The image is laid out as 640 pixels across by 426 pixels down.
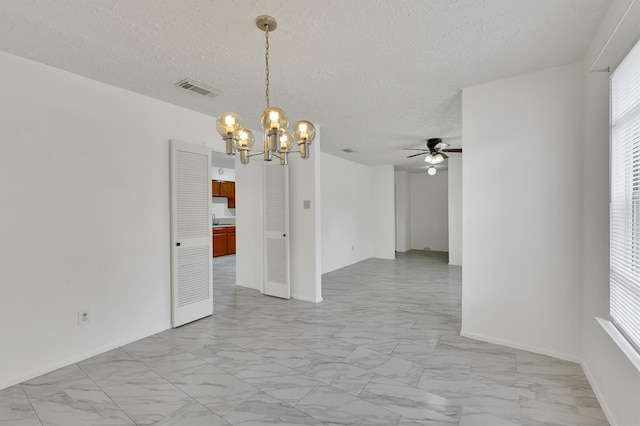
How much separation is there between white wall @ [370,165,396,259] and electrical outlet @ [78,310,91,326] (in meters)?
6.82

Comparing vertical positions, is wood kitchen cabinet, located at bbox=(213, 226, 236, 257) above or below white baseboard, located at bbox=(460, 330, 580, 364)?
above

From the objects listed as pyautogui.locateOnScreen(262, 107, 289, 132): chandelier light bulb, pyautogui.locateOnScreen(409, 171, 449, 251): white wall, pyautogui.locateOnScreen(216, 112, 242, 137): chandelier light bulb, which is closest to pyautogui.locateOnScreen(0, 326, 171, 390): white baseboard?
pyautogui.locateOnScreen(216, 112, 242, 137): chandelier light bulb

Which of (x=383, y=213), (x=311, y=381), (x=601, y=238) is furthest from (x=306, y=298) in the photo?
(x=383, y=213)

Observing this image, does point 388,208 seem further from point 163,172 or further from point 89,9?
point 89,9

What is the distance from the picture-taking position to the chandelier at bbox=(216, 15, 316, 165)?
6.35ft

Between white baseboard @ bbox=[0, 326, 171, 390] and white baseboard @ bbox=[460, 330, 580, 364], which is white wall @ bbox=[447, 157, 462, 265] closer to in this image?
white baseboard @ bbox=[460, 330, 580, 364]

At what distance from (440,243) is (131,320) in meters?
8.88

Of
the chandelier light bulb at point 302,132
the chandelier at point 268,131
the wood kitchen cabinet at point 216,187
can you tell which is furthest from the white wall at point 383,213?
the chandelier light bulb at point 302,132

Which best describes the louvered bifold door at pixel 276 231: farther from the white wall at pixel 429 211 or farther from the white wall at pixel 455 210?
the white wall at pixel 429 211

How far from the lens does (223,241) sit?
29.9 ft

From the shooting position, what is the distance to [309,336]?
10.8ft

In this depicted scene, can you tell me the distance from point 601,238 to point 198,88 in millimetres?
3778

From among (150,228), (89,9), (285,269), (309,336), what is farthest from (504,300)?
(89,9)

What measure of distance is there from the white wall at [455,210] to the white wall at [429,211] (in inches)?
89.9
